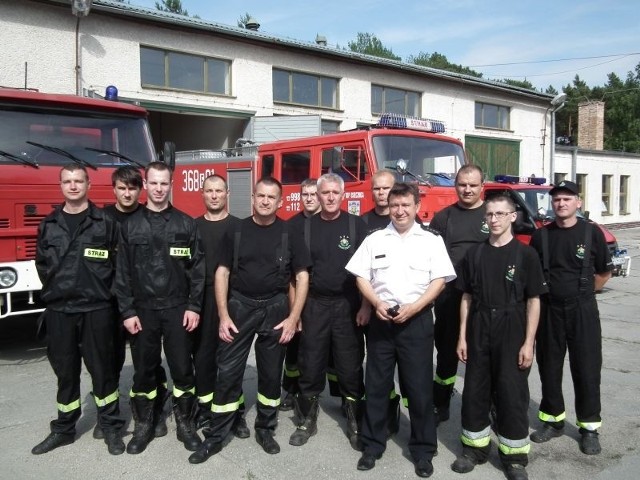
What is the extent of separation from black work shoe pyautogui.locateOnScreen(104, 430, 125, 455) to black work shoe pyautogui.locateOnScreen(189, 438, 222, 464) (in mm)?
499

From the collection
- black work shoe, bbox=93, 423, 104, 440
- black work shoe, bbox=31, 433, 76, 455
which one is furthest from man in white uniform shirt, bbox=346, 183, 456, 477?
black work shoe, bbox=31, 433, 76, 455

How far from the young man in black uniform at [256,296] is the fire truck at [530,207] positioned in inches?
235

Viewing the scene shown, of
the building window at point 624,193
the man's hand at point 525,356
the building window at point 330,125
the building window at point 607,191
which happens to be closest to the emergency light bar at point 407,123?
the man's hand at point 525,356

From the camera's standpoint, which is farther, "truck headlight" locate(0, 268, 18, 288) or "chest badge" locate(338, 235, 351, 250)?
"truck headlight" locate(0, 268, 18, 288)

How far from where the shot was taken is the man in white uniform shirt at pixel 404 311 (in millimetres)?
3551

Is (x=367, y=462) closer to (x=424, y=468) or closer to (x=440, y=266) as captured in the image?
(x=424, y=468)

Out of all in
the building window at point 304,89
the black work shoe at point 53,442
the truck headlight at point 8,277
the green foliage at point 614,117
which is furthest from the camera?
the green foliage at point 614,117

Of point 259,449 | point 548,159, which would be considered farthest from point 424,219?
point 548,159

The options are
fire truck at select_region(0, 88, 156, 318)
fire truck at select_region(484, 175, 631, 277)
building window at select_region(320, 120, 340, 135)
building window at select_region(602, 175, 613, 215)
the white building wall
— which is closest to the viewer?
fire truck at select_region(0, 88, 156, 318)

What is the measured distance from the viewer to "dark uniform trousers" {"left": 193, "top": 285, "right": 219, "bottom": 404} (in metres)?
4.04

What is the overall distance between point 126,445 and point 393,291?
211 centimetres

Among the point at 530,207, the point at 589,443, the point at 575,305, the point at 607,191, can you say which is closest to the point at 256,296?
the point at 575,305

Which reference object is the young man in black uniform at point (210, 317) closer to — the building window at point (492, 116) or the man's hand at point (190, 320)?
the man's hand at point (190, 320)

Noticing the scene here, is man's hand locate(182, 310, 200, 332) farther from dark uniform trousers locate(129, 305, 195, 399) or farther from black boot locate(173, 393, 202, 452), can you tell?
black boot locate(173, 393, 202, 452)
